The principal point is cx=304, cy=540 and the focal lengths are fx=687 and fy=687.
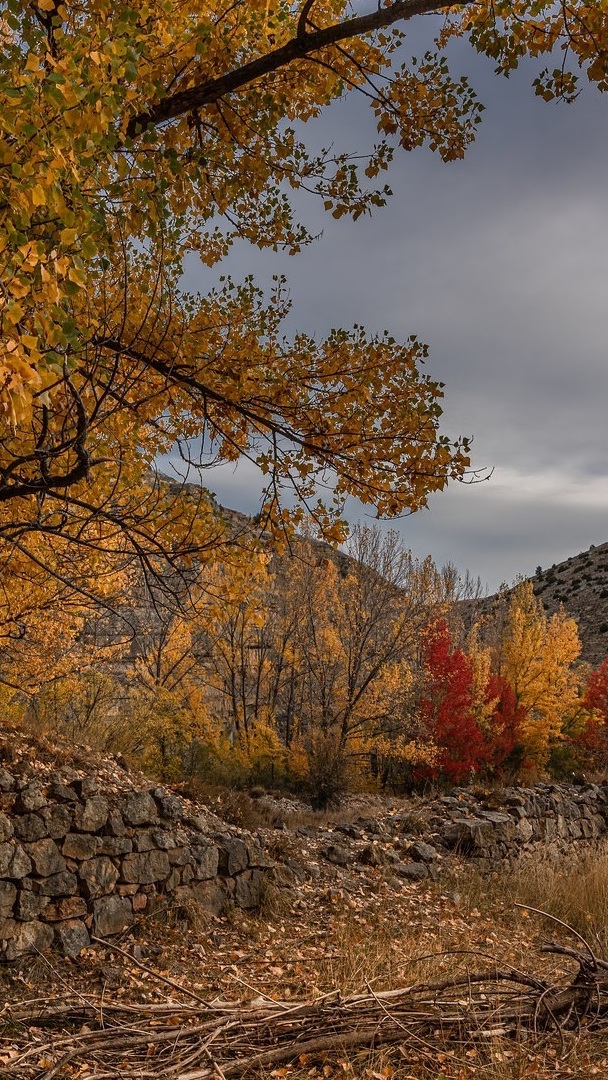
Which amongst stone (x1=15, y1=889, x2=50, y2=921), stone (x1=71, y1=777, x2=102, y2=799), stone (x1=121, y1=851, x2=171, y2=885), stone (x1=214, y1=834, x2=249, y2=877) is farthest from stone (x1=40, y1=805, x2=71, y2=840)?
stone (x1=214, y1=834, x2=249, y2=877)

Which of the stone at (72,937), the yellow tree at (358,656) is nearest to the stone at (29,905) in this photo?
the stone at (72,937)

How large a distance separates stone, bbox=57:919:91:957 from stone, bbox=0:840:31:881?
0.66 m

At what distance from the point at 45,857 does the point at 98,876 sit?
2.02 feet

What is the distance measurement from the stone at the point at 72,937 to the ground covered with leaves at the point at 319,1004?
11cm

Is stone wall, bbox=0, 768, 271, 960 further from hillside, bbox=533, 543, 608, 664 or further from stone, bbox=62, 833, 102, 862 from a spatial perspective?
hillside, bbox=533, 543, 608, 664

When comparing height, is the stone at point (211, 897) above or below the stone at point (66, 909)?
below

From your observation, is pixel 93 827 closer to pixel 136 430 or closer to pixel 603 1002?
pixel 136 430

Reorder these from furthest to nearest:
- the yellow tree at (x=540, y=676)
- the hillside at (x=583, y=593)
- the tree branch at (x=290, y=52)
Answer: the hillside at (x=583, y=593) < the yellow tree at (x=540, y=676) < the tree branch at (x=290, y=52)

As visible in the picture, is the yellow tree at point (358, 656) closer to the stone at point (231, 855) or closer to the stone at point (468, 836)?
the stone at point (468, 836)

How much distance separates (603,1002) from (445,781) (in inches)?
655

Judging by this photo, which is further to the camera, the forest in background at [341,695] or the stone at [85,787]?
the forest in background at [341,695]

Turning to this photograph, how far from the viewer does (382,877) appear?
→ 29.5 feet

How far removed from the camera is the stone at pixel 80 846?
6.82 metres

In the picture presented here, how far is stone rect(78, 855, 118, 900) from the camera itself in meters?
6.80
